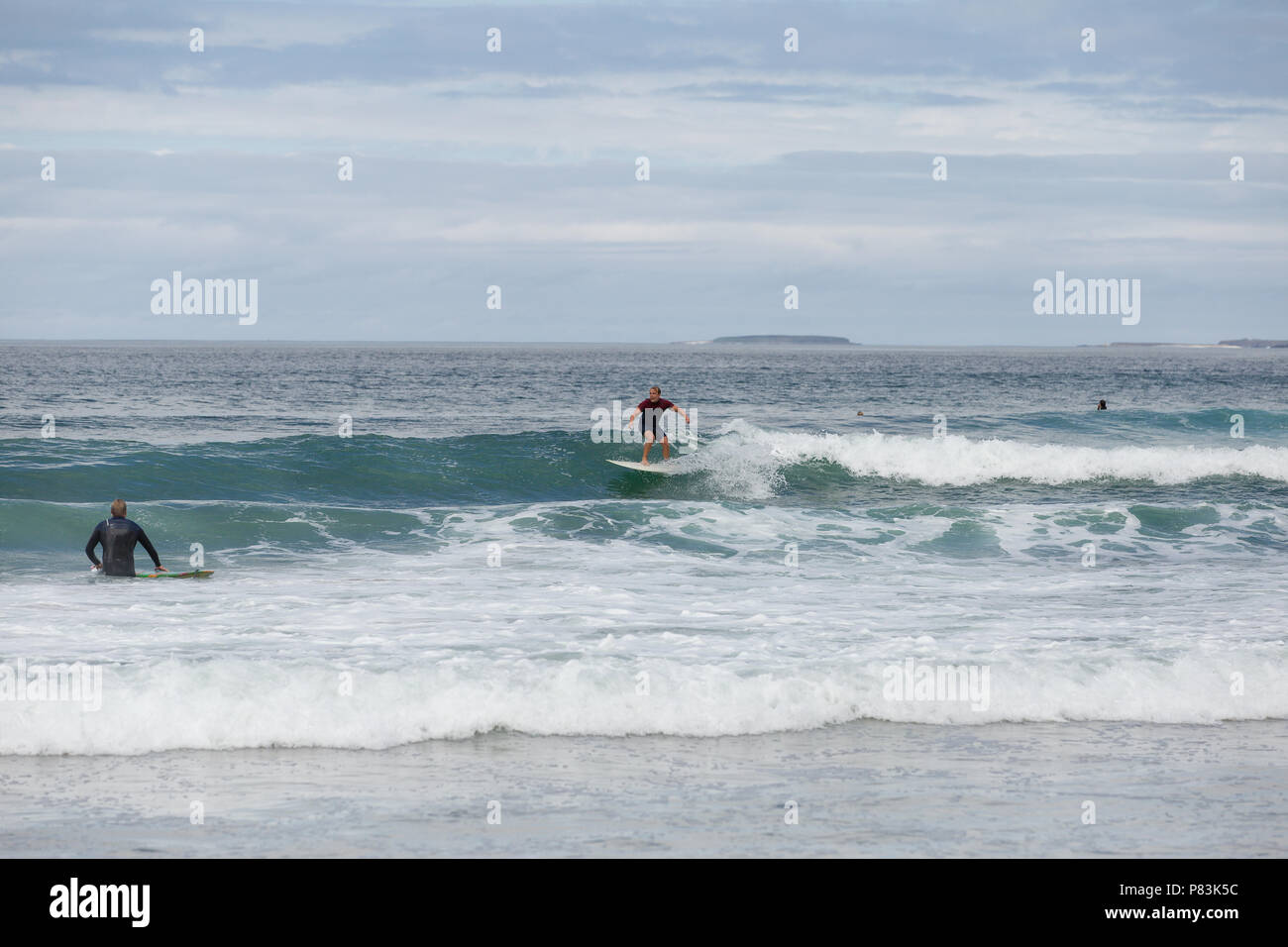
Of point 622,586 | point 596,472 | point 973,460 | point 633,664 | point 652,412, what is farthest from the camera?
point 973,460

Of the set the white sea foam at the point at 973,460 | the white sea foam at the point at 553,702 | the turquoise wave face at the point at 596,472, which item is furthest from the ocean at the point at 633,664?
the white sea foam at the point at 973,460

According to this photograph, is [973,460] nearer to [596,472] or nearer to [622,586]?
[596,472]

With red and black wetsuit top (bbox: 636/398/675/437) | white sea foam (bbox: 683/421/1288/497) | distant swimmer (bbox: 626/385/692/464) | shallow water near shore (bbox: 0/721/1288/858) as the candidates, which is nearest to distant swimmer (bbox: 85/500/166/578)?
shallow water near shore (bbox: 0/721/1288/858)

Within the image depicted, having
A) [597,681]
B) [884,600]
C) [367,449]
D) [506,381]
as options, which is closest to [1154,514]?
[884,600]

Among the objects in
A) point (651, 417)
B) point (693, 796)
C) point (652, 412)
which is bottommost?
point (693, 796)

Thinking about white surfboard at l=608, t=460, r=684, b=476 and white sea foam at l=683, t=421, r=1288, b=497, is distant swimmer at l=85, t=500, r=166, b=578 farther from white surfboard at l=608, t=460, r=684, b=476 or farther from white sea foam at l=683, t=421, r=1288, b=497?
white sea foam at l=683, t=421, r=1288, b=497

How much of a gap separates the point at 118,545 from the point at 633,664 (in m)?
7.43

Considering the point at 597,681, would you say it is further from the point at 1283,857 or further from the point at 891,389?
the point at 891,389

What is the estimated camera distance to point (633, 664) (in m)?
10.2

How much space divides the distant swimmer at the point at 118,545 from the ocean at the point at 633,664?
0.52m

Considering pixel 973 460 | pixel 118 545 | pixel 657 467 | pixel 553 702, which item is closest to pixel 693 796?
pixel 553 702

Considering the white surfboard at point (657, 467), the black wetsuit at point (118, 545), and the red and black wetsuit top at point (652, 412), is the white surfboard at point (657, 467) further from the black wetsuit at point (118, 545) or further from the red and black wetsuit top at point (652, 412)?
the black wetsuit at point (118, 545)

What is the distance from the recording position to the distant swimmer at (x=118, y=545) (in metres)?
14.1

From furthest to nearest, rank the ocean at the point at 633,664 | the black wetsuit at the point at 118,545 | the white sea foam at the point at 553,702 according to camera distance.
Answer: the black wetsuit at the point at 118,545 < the white sea foam at the point at 553,702 < the ocean at the point at 633,664
